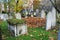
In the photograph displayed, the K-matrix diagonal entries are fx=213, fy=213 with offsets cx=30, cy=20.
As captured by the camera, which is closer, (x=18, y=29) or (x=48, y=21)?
(x=18, y=29)

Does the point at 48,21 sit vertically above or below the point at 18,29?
above

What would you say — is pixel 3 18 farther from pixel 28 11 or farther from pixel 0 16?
pixel 28 11

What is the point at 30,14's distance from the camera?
3039cm

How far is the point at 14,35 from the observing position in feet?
37.7

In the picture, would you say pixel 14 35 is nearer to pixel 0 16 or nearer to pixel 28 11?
pixel 0 16

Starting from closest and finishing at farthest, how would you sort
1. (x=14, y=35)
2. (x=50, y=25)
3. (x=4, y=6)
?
(x=14, y=35), (x=50, y=25), (x=4, y=6)

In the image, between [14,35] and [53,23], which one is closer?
[14,35]

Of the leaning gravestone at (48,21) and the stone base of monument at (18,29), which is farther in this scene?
the leaning gravestone at (48,21)

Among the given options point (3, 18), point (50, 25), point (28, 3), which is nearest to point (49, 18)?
point (50, 25)

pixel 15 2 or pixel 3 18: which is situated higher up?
pixel 15 2

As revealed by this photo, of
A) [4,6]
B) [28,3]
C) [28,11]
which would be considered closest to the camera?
[4,6]

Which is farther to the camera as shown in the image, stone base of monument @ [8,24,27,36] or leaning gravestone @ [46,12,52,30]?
leaning gravestone @ [46,12,52,30]

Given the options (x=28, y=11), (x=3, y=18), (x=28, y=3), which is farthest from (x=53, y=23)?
(x=28, y=3)

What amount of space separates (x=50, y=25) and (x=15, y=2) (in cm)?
1069
